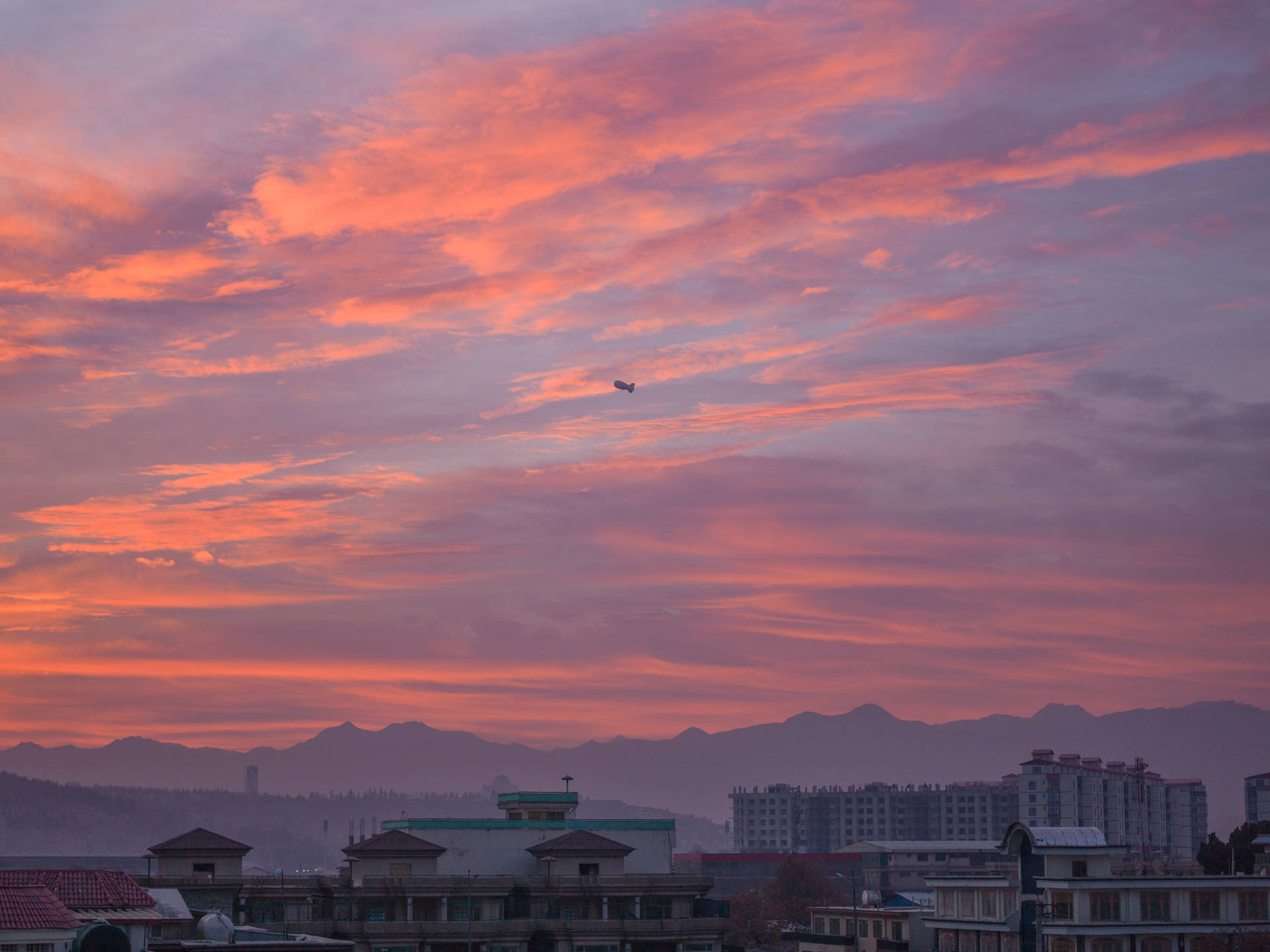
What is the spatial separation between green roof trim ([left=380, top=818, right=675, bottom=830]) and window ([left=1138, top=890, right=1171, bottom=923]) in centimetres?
3227

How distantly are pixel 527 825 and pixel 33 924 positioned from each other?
1942 inches

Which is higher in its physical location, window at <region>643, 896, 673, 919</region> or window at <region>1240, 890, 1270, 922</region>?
window at <region>1240, 890, 1270, 922</region>

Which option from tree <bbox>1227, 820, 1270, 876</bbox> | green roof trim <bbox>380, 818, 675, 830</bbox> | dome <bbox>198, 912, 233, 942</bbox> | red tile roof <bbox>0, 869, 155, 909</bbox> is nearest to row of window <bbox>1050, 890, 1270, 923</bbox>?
green roof trim <bbox>380, 818, 675, 830</bbox>

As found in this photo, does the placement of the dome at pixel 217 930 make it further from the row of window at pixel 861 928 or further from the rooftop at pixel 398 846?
the row of window at pixel 861 928

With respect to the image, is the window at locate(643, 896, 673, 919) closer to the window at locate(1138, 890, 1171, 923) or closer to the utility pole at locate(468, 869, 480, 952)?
the utility pole at locate(468, 869, 480, 952)

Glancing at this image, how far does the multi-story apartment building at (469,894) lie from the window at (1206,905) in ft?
101

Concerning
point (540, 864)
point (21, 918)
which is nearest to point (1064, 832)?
point (540, 864)

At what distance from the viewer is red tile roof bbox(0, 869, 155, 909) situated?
71188 mm

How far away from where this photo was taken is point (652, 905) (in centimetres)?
10362

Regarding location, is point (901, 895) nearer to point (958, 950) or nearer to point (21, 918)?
point (958, 950)

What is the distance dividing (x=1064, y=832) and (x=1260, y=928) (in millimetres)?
13172

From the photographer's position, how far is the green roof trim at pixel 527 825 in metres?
107

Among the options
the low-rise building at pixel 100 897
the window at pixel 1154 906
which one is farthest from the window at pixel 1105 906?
the low-rise building at pixel 100 897

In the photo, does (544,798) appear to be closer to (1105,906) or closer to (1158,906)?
(1105,906)
